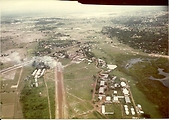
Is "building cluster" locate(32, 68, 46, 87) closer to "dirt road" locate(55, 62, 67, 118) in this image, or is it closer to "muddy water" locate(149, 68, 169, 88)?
"dirt road" locate(55, 62, 67, 118)

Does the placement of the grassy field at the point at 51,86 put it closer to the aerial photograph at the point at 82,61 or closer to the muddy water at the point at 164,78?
the aerial photograph at the point at 82,61

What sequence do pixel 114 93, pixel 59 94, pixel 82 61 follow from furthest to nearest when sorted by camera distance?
pixel 82 61, pixel 59 94, pixel 114 93

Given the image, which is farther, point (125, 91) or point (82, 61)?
point (82, 61)

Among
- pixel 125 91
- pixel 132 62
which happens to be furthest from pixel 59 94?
pixel 132 62

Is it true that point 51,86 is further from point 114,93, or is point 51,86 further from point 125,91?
point 125,91

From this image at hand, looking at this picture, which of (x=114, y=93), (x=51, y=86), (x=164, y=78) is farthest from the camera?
(x=164, y=78)

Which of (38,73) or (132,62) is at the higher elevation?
(132,62)

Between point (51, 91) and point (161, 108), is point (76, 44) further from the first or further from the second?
point (161, 108)

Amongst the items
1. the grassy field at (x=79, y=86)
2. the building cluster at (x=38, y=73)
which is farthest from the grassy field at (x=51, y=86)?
the grassy field at (x=79, y=86)
